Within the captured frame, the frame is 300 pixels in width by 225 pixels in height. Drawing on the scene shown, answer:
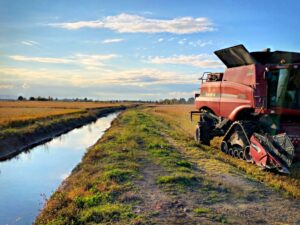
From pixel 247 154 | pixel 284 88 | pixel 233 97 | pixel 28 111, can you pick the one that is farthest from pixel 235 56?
pixel 28 111

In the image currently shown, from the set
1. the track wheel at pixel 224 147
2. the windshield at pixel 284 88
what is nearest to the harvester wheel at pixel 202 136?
the track wheel at pixel 224 147

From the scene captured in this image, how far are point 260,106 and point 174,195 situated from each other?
5.68 meters

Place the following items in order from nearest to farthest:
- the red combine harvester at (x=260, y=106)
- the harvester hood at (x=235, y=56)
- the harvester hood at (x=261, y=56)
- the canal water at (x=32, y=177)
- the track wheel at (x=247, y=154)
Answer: the canal water at (x=32, y=177) < the red combine harvester at (x=260, y=106) < the track wheel at (x=247, y=154) < the harvester hood at (x=235, y=56) < the harvester hood at (x=261, y=56)

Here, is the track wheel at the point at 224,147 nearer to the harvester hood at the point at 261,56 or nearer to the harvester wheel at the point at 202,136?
the harvester wheel at the point at 202,136

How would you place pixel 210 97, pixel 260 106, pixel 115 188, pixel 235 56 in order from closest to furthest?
1. pixel 115 188
2. pixel 260 106
3. pixel 235 56
4. pixel 210 97

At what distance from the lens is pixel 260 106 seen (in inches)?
509

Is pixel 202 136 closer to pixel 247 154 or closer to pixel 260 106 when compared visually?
pixel 247 154

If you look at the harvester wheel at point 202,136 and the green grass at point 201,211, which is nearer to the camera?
the green grass at point 201,211

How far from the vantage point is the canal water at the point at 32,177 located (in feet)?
34.1

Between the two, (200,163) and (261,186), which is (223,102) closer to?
(200,163)

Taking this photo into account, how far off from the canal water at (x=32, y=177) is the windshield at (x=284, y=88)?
8.26 m

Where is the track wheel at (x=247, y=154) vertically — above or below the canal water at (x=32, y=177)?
above

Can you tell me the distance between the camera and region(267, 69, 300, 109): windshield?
12.8 m

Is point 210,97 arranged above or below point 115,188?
above
